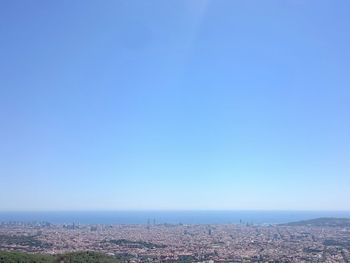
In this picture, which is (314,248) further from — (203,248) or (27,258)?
(27,258)

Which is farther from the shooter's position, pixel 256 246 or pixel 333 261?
pixel 256 246

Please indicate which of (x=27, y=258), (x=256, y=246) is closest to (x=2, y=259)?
(x=27, y=258)

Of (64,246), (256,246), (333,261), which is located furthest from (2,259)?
(256,246)

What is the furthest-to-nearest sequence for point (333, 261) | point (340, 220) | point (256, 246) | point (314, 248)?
point (340, 220)
point (256, 246)
point (314, 248)
point (333, 261)

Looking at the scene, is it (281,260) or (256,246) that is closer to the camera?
(281,260)

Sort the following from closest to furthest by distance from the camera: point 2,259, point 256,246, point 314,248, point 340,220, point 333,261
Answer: point 2,259
point 333,261
point 314,248
point 256,246
point 340,220

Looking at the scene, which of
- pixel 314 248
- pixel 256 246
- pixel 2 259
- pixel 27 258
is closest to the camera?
pixel 2 259

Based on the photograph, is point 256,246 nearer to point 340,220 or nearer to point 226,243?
point 226,243

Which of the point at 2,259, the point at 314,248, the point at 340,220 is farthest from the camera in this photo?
the point at 340,220
